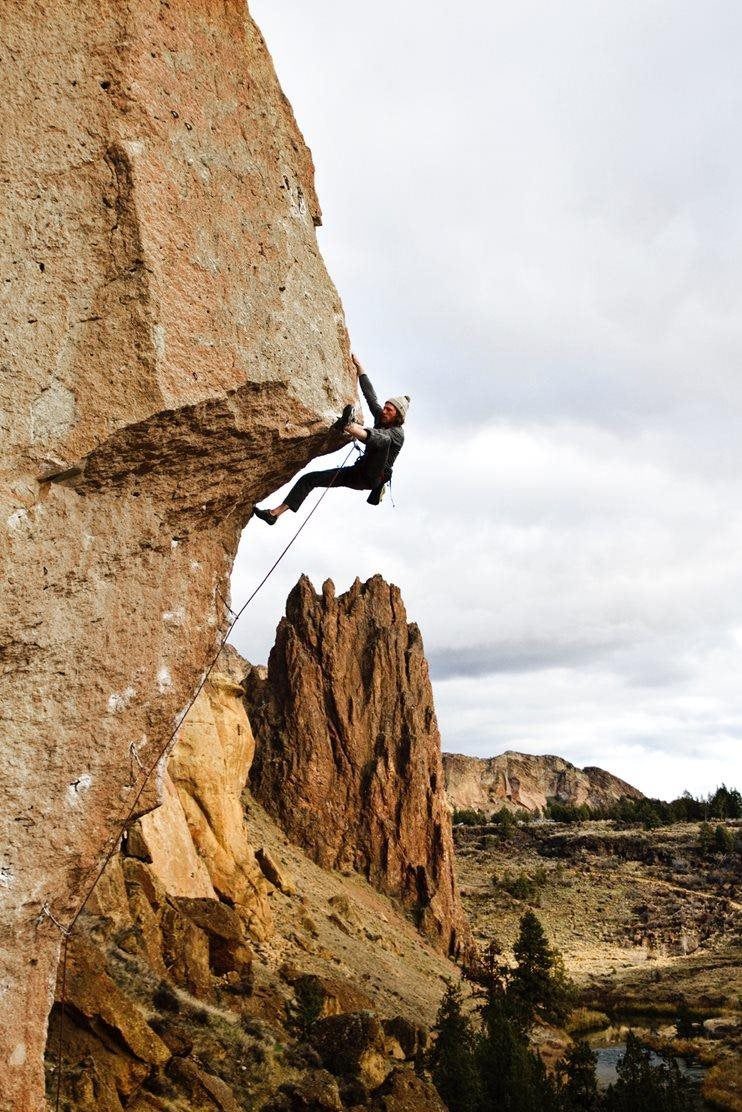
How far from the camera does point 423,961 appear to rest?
4206 cm

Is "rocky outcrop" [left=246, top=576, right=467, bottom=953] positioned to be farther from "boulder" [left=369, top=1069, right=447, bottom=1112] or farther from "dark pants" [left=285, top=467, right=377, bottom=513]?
"dark pants" [left=285, top=467, right=377, bottom=513]

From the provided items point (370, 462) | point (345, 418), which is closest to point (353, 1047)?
point (370, 462)

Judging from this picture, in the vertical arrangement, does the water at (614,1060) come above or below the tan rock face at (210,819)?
below

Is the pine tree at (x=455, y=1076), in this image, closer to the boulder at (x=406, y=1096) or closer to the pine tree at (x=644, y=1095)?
the boulder at (x=406, y=1096)

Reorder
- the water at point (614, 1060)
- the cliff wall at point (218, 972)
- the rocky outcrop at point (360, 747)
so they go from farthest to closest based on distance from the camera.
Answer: the rocky outcrop at point (360, 747)
the water at point (614, 1060)
the cliff wall at point (218, 972)

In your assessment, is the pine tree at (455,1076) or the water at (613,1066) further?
the water at (613,1066)

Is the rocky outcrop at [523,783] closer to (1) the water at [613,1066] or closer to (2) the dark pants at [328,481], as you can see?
(1) the water at [613,1066]

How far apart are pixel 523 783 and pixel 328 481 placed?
6030 inches

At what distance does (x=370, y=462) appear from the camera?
683cm

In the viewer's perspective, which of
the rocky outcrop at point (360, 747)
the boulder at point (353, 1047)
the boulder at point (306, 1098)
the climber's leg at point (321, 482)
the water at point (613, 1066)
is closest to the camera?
the climber's leg at point (321, 482)

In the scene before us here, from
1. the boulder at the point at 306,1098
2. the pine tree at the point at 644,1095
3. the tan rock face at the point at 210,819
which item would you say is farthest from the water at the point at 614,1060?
the boulder at the point at 306,1098

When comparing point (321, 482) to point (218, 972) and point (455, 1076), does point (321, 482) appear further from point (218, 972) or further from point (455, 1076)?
point (455, 1076)

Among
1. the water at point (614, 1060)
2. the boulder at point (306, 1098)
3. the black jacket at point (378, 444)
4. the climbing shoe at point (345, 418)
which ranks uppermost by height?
the black jacket at point (378, 444)

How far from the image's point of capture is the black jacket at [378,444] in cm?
660
